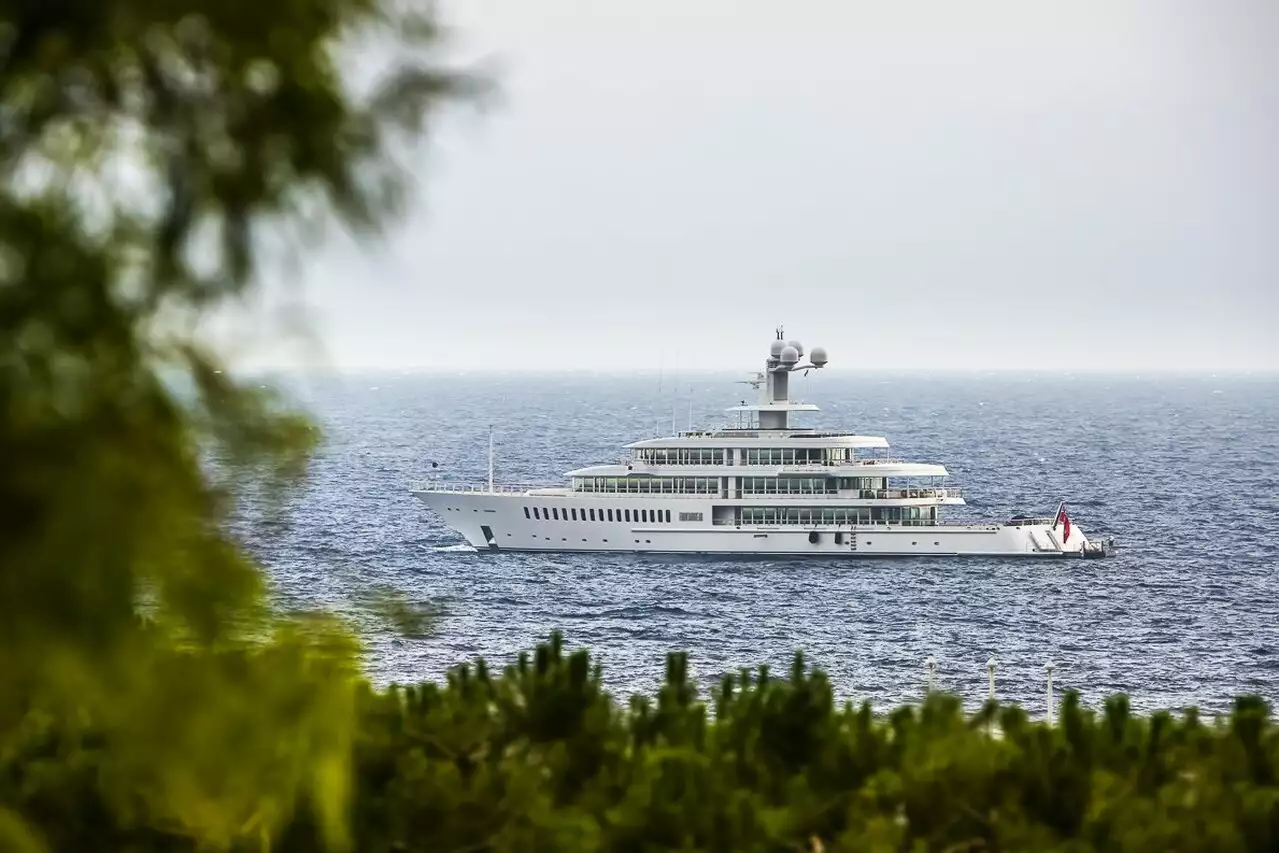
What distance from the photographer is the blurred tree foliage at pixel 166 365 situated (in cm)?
406

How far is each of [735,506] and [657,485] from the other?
3513mm

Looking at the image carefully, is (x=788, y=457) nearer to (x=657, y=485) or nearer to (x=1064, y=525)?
(x=657, y=485)

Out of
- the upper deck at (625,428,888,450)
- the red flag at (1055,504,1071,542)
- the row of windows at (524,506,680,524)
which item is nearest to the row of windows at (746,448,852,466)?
the upper deck at (625,428,888,450)

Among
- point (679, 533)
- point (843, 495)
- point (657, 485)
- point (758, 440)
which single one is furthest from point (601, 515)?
point (843, 495)

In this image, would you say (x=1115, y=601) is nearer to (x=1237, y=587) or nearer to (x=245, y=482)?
(x=1237, y=587)

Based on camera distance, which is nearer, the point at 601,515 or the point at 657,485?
the point at 601,515

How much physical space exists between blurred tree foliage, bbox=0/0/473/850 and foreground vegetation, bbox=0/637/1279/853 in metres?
1.77

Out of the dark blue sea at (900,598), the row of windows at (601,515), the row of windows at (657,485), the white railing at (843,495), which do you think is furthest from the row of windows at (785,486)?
the dark blue sea at (900,598)

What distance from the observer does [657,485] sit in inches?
2844

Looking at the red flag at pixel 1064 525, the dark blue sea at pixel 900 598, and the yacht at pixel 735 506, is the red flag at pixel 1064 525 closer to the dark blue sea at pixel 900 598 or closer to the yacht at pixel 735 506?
the yacht at pixel 735 506

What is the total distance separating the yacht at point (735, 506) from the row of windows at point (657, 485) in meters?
0.04

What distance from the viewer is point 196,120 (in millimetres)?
4371

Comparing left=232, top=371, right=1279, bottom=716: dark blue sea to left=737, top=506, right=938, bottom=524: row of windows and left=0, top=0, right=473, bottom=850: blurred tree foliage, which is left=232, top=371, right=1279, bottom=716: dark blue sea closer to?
left=737, top=506, right=938, bottom=524: row of windows

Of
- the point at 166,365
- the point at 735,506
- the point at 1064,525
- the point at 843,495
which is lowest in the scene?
the point at 1064,525
